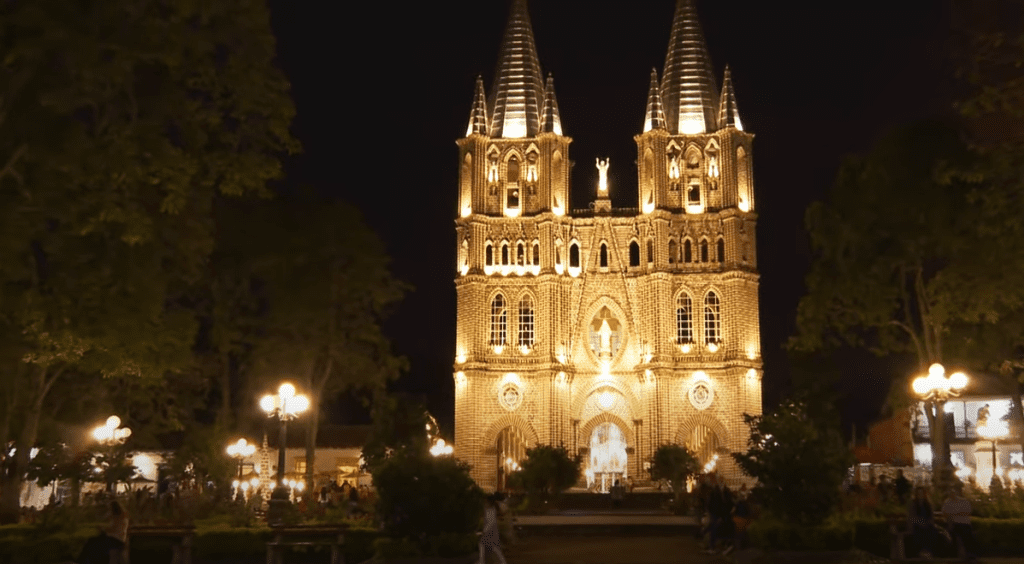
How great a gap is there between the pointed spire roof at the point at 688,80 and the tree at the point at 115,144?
43260 mm

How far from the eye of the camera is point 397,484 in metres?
18.8

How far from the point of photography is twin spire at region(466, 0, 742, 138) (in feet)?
201

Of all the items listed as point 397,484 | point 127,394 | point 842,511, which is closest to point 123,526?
point 397,484

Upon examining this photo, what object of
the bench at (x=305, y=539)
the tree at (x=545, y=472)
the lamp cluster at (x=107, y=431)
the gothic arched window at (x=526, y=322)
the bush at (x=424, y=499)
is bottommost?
the bench at (x=305, y=539)

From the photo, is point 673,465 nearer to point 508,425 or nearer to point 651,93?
point 508,425

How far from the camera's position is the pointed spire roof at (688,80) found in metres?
61.5

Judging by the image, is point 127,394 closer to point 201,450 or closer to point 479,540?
point 201,450

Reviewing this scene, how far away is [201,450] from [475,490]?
16.8 meters

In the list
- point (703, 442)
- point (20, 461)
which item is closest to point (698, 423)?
point (703, 442)

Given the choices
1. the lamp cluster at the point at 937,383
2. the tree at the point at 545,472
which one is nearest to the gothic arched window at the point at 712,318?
the tree at the point at 545,472

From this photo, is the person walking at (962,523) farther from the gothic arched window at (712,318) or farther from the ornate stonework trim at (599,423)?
the gothic arched window at (712,318)

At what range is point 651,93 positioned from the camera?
61406 millimetres

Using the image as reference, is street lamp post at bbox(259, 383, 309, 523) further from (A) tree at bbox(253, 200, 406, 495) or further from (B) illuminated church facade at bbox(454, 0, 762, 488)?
(B) illuminated church facade at bbox(454, 0, 762, 488)

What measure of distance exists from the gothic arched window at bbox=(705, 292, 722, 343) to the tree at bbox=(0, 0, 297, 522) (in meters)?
40.5
